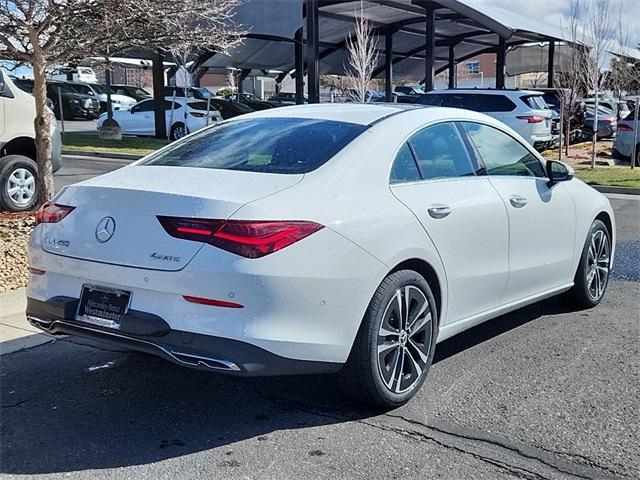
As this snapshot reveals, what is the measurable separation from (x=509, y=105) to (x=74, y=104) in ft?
73.9

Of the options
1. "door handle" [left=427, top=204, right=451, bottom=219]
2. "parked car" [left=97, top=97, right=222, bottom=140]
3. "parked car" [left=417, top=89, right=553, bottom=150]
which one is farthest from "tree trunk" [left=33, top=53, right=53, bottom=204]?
"parked car" [left=97, top=97, right=222, bottom=140]

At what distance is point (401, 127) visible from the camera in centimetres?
431

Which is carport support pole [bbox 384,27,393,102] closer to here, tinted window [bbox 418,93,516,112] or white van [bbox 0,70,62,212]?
tinted window [bbox 418,93,516,112]

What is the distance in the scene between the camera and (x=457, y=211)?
433cm

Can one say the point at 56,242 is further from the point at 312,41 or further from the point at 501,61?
the point at 501,61

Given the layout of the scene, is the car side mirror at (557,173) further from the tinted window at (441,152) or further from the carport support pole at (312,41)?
the carport support pole at (312,41)

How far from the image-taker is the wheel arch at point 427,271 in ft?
13.0

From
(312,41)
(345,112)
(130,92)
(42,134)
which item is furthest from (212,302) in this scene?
(130,92)


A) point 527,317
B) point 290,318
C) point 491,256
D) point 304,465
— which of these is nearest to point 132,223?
point 290,318

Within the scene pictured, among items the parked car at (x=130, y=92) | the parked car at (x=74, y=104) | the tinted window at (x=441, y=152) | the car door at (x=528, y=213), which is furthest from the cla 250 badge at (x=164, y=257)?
the parked car at (x=130, y=92)

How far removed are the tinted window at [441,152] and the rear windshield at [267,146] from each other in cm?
41

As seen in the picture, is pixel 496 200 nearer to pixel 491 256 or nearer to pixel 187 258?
pixel 491 256

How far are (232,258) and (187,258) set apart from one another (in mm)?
217

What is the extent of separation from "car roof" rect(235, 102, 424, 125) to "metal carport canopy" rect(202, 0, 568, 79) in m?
14.9
